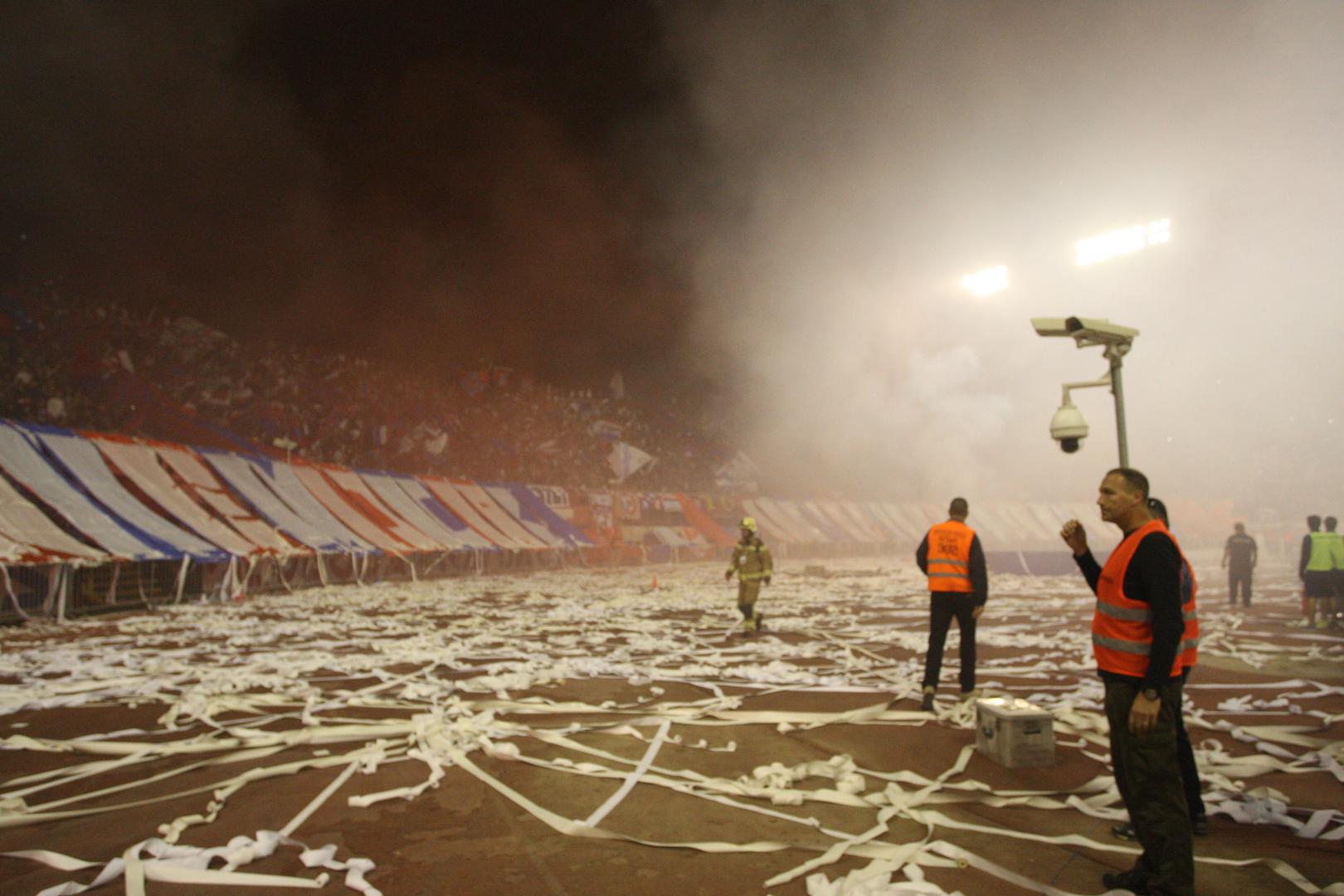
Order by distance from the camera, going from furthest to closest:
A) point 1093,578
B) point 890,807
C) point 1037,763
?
point 1037,763 < point 890,807 < point 1093,578

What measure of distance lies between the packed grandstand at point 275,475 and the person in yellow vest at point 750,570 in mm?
12316

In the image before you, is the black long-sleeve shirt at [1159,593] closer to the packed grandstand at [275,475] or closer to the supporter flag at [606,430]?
the packed grandstand at [275,475]

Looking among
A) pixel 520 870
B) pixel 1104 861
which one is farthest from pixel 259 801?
pixel 1104 861

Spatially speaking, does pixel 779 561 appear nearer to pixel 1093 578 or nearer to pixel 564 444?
pixel 564 444

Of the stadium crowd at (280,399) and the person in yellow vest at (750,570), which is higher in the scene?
the stadium crowd at (280,399)

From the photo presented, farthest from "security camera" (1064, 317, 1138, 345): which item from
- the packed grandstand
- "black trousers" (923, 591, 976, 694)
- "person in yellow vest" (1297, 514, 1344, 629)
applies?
the packed grandstand

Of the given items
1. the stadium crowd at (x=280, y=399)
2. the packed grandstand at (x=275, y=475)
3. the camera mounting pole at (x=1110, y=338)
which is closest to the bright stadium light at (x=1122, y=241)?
the packed grandstand at (x=275, y=475)

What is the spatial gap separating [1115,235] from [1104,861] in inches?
1727

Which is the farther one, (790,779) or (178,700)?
(178,700)

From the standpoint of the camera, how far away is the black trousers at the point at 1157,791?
10.00 ft

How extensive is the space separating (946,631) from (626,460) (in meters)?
40.1

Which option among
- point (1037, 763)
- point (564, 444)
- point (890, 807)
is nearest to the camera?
point (890, 807)

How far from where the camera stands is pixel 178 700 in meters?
6.91

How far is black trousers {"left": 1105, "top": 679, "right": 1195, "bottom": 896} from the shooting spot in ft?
10.00
